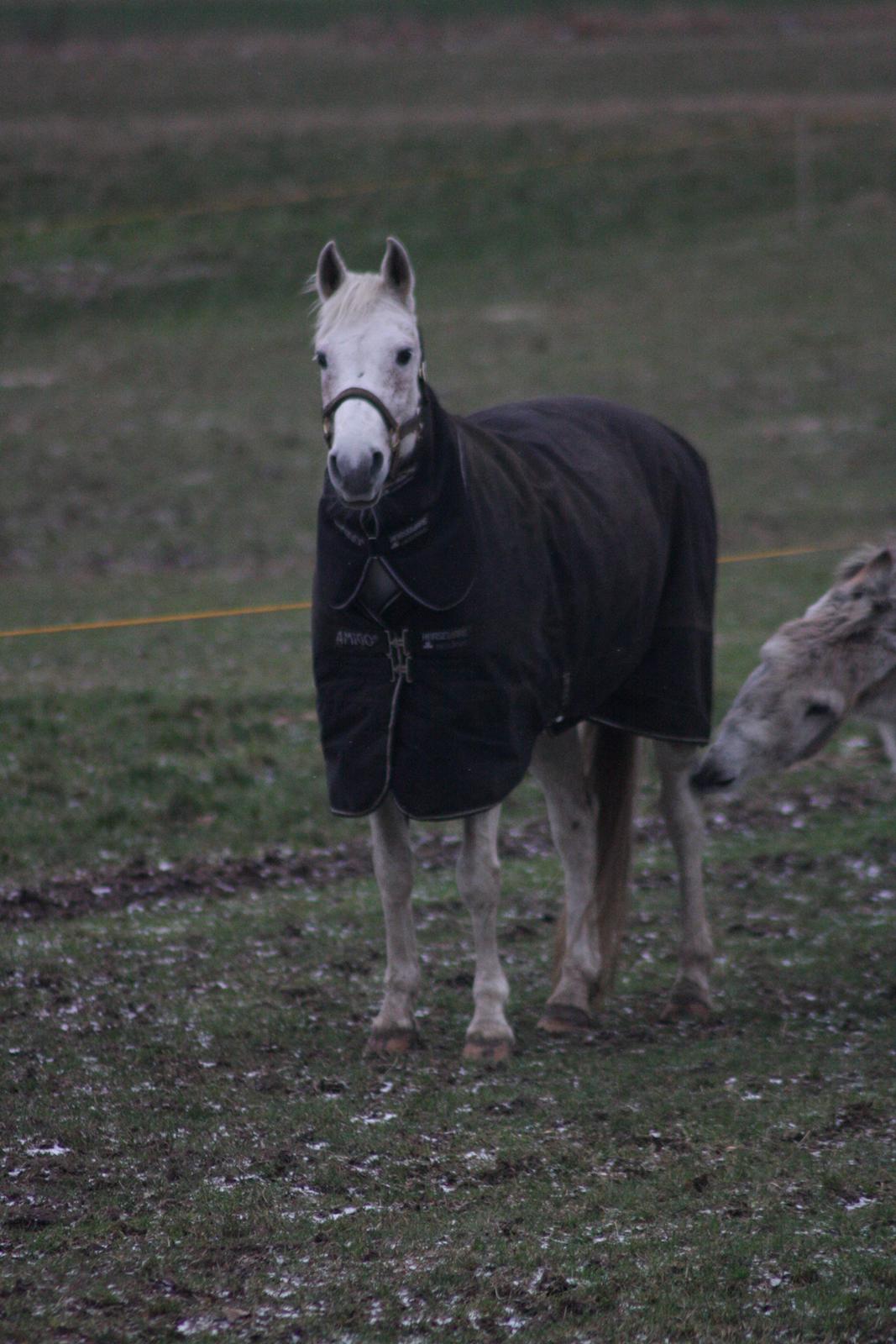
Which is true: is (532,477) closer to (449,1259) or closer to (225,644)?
(449,1259)

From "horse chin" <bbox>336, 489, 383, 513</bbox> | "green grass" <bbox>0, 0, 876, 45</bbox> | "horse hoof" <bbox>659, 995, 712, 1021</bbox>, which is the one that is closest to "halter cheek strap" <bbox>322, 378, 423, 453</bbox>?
"horse chin" <bbox>336, 489, 383, 513</bbox>

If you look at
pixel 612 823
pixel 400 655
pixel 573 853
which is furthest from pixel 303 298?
pixel 400 655

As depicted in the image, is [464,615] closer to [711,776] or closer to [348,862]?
[711,776]

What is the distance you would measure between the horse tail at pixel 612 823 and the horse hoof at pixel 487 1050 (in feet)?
2.47

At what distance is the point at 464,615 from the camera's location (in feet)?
17.0

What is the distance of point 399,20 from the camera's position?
129 ft

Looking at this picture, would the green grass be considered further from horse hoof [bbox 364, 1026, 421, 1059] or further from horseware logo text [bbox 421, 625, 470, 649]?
horse hoof [bbox 364, 1026, 421, 1059]

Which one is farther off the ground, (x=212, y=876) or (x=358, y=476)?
(x=358, y=476)

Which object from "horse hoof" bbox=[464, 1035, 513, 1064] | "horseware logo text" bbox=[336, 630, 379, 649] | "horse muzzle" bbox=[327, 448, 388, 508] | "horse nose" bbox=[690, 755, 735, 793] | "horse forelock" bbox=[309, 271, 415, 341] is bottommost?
"horse hoof" bbox=[464, 1035, 513, 1064]

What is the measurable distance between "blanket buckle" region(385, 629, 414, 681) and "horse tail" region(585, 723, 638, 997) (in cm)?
129

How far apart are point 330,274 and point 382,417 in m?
0.74

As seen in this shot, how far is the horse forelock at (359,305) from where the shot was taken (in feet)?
17.0

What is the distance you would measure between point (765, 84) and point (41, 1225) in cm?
3218

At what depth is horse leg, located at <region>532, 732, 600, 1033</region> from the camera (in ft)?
19.6
